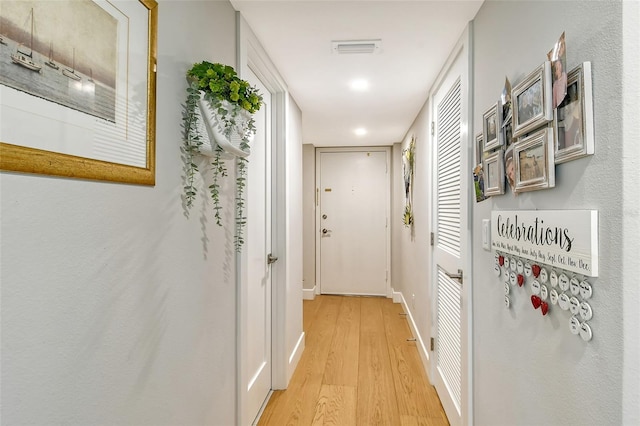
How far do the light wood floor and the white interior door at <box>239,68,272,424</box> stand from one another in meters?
0.26

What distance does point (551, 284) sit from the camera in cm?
93

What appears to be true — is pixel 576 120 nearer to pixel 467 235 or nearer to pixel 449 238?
pixel 467 235

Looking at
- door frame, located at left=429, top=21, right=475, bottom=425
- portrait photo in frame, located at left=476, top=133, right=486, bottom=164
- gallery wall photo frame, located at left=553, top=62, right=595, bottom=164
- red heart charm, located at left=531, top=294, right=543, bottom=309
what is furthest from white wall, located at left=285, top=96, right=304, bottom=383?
gallery wall photo frame, located at left=553, top=62, right=595, bottom=164

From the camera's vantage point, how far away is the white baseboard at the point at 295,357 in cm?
251

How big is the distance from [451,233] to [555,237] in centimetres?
119

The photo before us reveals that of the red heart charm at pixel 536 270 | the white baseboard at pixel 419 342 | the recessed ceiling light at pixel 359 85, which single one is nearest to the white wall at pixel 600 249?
the red heart charm at pixel 536 270

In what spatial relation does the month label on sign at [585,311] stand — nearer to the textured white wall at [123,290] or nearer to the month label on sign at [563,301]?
the month label on sign at [563,301]

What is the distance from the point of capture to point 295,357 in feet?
8.93

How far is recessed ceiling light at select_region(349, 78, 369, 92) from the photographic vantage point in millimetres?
2377

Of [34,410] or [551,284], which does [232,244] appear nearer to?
[34,410]

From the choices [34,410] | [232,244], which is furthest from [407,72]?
[34,410]

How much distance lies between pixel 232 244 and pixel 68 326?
0.86m

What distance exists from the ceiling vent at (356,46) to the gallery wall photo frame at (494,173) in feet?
3.00

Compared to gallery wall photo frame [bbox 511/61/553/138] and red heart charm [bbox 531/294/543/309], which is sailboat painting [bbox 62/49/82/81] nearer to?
gallery wall photo frame [bbox 511/61/553/138]
